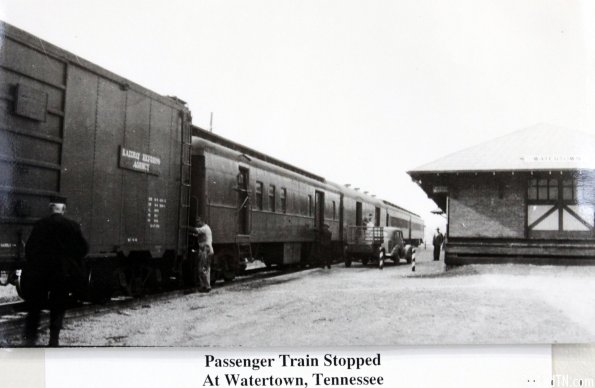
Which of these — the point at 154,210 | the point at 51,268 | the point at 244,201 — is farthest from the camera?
the point at 244,201

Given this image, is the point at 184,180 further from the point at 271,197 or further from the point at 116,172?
Result: the point at 271,197

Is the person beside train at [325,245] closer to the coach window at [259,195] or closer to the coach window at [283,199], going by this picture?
the coach window at [283,199]

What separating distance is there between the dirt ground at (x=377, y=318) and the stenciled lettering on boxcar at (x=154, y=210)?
2.72 feet

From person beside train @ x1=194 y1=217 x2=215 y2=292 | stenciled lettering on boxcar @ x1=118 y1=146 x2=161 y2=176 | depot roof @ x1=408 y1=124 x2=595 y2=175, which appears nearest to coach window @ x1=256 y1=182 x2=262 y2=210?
person beside train @ x1=194 y1=217 x2=215 y2=292

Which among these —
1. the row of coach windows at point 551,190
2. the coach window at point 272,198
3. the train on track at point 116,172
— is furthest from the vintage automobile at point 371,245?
the row of coach windows at point 551,190

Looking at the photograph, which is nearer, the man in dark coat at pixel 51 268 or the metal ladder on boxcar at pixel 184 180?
the man in dark coat at pixel 51 268

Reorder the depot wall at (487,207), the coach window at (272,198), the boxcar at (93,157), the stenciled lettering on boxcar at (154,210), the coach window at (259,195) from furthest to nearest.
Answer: the coach window at (272,198) → the coach window at (259,195) → the depot wall at (487,207) → the stenciled lettering on boxcar at (154,210) → the boxcar at (93,157)

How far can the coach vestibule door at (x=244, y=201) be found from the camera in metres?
7.80

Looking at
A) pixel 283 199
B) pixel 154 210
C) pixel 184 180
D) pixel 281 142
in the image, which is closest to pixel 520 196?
pixel 281 142

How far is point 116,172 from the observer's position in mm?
5074

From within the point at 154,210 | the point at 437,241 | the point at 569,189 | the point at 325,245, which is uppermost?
the point at 569,189

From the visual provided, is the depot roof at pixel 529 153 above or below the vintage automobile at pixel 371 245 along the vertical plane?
above

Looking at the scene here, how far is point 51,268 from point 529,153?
15.8ft

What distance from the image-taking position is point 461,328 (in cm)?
476
